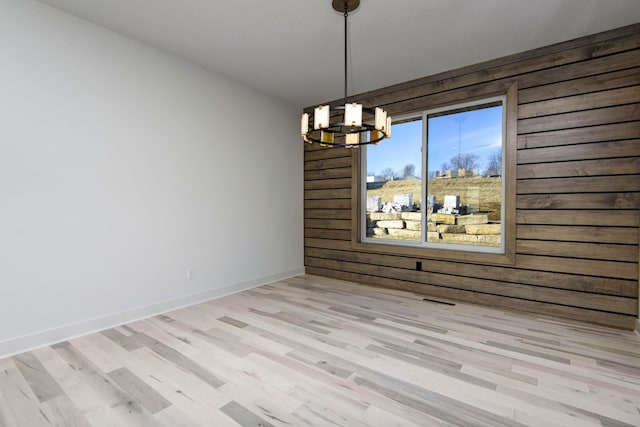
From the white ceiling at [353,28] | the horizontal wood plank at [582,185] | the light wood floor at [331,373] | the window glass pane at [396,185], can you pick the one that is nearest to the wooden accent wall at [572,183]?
the horizontal wood plank at [582,185]

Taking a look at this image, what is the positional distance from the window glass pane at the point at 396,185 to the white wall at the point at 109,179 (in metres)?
1.70

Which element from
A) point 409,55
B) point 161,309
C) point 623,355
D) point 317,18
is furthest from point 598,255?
point 161,309

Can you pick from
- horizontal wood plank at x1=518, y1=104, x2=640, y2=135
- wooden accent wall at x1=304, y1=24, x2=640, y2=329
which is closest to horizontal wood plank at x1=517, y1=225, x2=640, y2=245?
wooden accent wall at x1=304, y1=24, x2=640, y2=329

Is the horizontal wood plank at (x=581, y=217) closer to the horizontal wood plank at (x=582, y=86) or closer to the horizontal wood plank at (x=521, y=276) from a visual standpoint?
the horizontal wood plank at (x=521, y=276)

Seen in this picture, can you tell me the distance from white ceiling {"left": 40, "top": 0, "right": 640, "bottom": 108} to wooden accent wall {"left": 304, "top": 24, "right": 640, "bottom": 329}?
0.23 m

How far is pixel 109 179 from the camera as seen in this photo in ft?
9.11

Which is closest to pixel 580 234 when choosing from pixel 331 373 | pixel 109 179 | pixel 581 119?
pixel 581 119

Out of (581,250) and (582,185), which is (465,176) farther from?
(581,250)

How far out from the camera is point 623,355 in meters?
2.29

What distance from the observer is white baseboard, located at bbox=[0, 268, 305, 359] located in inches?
90.4

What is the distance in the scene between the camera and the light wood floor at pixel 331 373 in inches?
64.7

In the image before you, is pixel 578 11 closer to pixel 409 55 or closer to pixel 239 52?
pixel 409 55

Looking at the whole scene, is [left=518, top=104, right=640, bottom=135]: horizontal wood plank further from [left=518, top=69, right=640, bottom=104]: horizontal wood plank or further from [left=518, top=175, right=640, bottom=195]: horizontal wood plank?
[left=518, top=175, right=640, bottom=195]: horizontal wood plank

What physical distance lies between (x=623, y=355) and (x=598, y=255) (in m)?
0.92
